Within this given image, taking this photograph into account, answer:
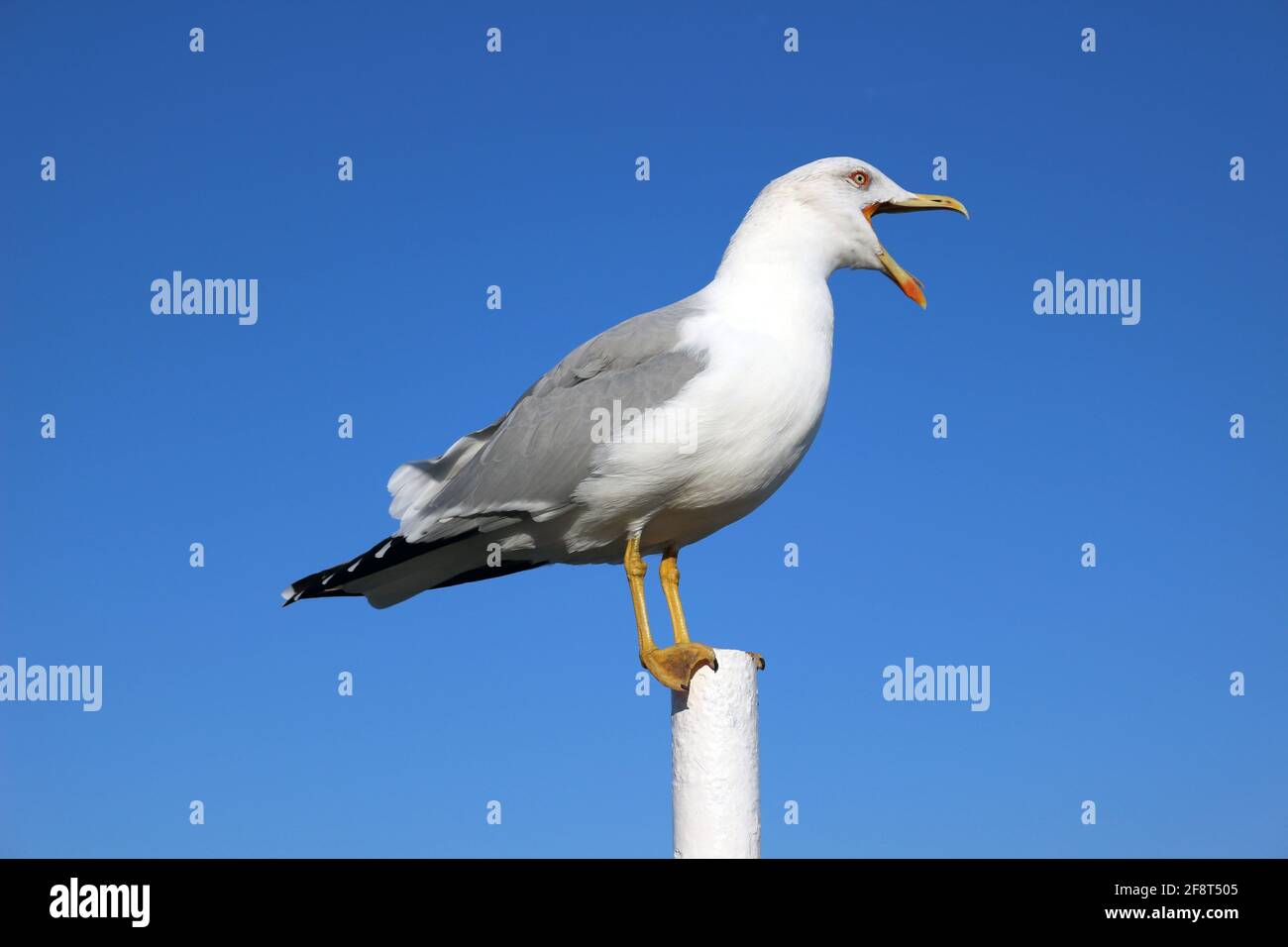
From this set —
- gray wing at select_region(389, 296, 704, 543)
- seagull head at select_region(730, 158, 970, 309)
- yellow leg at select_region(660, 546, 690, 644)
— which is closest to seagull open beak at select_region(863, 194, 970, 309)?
seagull head at select_region(730, 158, 970, 309)

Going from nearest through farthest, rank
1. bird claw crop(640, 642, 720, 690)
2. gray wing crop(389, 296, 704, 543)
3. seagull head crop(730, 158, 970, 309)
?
bird claw crop(640, 642, 720, 690)
gray wing crop(389, 296, 704, 543)
seagull head crop(730, 158, 970, 309)

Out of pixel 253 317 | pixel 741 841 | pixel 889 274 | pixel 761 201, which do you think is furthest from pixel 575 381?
pixel 253 317

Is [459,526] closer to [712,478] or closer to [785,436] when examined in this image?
[712,478]

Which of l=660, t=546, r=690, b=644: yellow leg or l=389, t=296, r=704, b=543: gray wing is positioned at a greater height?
l=389, t=296, r=704, b=543: gray wing

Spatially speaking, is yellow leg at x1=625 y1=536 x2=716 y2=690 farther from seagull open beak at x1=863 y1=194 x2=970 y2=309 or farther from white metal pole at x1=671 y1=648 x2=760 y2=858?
seagull open beak at x1=863 y1=194 x2=970 y2=309

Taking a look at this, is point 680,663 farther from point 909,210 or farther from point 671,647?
point 909,210

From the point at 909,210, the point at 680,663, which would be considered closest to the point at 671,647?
the point at 680,663

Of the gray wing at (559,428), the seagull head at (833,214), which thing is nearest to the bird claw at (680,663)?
the gray wing at (559,428)

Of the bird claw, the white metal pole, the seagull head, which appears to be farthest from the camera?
the seagull head
